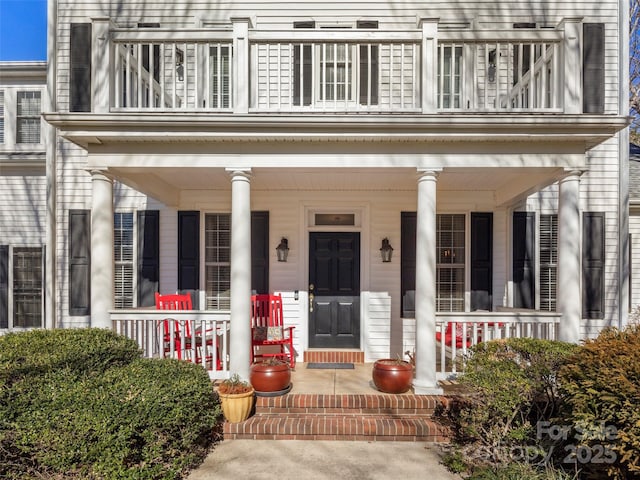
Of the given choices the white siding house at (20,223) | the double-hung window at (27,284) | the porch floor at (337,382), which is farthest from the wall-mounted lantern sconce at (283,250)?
the double-hung window at (27,284)

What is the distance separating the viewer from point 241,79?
4465mm

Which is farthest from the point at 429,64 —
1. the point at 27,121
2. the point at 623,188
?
the point at 27,121

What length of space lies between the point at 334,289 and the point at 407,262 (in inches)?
49.1

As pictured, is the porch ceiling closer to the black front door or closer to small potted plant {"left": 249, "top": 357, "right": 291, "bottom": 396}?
the black front door

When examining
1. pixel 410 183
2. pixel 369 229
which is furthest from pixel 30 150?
pixel 410 183

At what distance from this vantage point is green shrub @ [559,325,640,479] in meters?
2.57

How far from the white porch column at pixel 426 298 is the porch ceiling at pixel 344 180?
43 cm

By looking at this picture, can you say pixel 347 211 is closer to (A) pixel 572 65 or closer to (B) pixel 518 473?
(A) pixel 572 65

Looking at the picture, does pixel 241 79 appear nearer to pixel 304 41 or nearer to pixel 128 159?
pixel 304 41

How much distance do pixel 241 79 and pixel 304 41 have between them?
2.79ft

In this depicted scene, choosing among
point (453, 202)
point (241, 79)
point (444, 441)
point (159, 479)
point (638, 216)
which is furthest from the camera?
point (638, 216)

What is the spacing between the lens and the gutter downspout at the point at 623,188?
615 centimetres

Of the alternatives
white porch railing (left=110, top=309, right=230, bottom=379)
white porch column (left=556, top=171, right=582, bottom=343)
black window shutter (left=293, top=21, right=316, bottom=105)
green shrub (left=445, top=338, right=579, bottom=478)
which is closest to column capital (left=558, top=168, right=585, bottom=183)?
white porch column (left=556, top=171, right=582, bottom=343)

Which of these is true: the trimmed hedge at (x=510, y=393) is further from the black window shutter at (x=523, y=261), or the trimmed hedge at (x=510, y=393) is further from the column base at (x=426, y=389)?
the black window shutter at (x=523, y=261)
